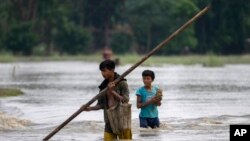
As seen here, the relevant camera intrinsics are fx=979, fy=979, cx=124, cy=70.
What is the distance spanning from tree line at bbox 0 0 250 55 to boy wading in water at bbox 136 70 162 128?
175ft

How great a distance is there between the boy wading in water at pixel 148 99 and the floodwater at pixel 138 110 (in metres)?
0.32

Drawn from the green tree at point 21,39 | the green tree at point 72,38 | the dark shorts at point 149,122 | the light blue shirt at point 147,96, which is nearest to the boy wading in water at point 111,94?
the light blue shirt at point 147,96

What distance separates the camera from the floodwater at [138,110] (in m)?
18.1

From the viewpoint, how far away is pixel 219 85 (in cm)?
3569

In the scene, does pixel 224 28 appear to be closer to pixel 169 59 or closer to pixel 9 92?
pixel 169 59

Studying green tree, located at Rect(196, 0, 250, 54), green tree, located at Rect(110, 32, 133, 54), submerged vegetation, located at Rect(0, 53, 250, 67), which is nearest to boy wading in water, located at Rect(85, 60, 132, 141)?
submerged vegetation, located at Rect(0, 53, 250, 67)

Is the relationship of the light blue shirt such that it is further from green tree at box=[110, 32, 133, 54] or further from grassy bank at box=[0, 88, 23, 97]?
green tree at box=[110, 32, 133, 54]

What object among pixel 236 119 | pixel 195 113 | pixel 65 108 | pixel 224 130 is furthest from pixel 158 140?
pixel 65 108

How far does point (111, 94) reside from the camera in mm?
13797

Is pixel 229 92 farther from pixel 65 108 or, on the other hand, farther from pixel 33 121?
pixel 33 121

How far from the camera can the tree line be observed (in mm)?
76688

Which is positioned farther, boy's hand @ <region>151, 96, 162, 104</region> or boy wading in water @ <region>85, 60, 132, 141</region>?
boy's hand @ <region>151, 96, 162, 104</region>

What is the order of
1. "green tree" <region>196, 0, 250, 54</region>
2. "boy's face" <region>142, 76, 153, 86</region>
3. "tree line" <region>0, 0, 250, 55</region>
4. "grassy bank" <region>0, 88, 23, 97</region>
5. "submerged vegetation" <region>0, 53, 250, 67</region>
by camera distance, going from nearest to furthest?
"boy's face" <region>142, 76, 153, 86</region> → "grassy bank" <region>0, 88, 23, 97</region> → "submerged vegetation" <region>0, 53, 250, 67</region> → "green tree" <region>196, 0, 250, 54</region> → "tree line" <region>0, 0, 250, 55</region>

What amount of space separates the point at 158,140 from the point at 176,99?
11.2 meters
